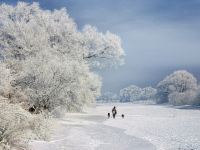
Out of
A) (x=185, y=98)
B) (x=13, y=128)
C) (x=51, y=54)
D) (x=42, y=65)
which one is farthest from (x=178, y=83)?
(x=13, y=128)

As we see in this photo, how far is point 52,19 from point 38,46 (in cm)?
905

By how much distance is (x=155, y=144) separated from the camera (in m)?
23.2

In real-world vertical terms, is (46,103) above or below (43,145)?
above

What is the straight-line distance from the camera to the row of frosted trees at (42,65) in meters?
21.7

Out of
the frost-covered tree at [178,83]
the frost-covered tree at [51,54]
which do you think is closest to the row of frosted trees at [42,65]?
the frost-covered tree at [51,54]

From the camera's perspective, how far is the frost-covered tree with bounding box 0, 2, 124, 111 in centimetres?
3703

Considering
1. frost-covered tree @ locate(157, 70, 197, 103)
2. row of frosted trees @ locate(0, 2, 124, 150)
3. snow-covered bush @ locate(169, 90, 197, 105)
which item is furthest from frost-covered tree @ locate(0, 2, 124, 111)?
frost-covered tree @ locate(157, 70, 197, 103)

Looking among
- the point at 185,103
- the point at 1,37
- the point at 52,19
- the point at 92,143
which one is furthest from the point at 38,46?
the point at 185,103

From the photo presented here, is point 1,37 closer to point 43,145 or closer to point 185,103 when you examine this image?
point 43,145

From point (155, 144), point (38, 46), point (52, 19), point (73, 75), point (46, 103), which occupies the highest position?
point (52, 19)

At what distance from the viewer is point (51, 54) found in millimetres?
43531

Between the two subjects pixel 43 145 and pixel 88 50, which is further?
pixel 88 50

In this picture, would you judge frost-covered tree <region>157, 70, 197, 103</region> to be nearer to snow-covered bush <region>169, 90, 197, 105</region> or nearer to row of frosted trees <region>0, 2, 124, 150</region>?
snow-covered bush <region>169, 90, 197, 105</region>

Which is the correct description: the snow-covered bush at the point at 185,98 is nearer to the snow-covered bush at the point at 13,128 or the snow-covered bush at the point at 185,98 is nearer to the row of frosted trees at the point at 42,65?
the row of frosted trees at the point at 42,65
